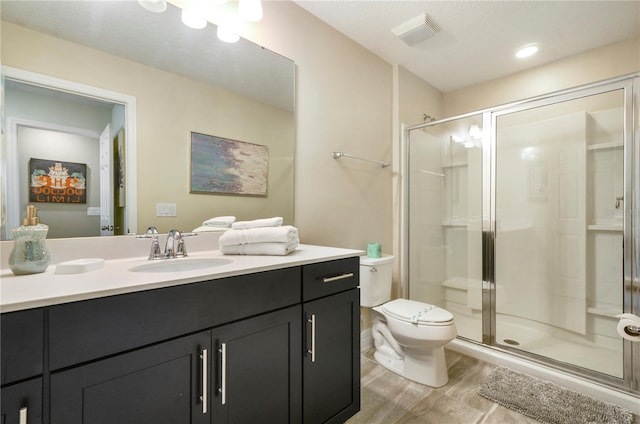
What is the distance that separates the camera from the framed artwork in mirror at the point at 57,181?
1.07m

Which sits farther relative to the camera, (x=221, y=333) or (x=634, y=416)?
(x=634, y=416)

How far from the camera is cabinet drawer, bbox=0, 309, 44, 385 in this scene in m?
0.63

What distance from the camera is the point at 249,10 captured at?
1511 millimetres

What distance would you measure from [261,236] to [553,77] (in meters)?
2.91

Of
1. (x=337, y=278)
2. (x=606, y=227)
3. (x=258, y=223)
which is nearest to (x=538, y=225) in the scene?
(x=606, y=227)

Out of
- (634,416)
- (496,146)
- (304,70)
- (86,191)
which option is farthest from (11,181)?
(634,416)

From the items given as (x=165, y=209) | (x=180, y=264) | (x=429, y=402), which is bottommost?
(x=429, y=402)

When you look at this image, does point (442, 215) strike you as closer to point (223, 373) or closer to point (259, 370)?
Answer: point (259, 370)

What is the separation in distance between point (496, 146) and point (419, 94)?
97 cm

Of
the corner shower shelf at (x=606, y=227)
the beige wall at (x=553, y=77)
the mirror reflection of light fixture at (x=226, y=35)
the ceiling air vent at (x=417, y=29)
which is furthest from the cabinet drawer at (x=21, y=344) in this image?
the beige wall at (x=553, y=77)

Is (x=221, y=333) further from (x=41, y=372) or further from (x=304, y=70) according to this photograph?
(x=304, y=70)

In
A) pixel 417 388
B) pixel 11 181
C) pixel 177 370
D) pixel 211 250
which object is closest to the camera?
pixel 177 370

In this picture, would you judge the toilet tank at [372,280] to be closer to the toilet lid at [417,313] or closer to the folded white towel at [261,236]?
the toilet lid at [417,313]

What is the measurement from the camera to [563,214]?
7.32 ft
